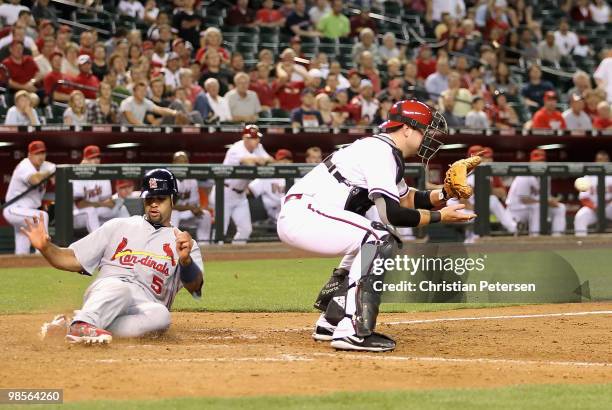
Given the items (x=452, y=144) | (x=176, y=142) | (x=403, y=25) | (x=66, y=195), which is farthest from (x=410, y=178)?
(x=403, y=25)

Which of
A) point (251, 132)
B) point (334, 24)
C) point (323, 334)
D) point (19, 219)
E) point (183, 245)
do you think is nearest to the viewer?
point (183, 245)

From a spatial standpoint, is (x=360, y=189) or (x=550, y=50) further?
(x=550, y=50)

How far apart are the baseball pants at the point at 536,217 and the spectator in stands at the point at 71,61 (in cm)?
641

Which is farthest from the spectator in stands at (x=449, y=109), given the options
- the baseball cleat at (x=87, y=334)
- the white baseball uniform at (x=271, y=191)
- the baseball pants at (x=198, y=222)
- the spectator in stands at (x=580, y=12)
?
the baseball cleat at (x=87, y=334)

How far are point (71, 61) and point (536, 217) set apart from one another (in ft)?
22.5

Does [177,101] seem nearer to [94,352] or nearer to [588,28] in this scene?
[94,352]

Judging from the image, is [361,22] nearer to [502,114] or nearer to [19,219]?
[502,114]

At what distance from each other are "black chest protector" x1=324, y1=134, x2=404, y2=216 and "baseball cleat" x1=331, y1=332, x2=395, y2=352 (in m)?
0.83

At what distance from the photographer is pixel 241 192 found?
600 inches

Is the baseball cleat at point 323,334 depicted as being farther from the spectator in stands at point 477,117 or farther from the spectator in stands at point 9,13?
the spectator in stands at point 477,117

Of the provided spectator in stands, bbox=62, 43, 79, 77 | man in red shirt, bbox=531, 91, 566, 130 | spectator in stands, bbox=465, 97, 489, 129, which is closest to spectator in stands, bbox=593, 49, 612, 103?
man in red shirt, bbox=531, 91, 566, 130

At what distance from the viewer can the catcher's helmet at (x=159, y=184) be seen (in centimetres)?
743

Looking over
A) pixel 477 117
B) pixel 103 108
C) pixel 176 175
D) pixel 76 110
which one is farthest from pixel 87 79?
pixel 477 117

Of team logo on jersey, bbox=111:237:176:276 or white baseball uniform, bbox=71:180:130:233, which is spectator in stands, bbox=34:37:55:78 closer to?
white baseball uniform, bbox=71:180:130:233
